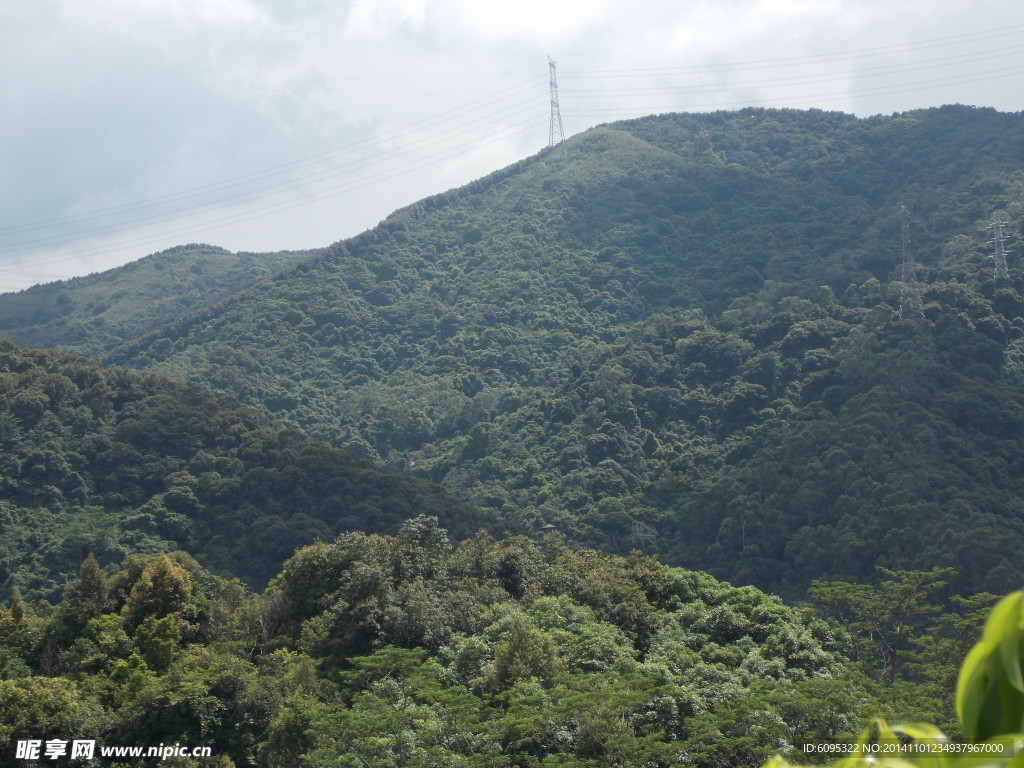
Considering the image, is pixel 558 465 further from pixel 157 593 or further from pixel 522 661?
pixel 522 661

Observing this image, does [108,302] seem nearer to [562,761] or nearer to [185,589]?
[185,589]

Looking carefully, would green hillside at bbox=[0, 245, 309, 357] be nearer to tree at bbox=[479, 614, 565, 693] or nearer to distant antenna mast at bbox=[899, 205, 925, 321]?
distant antenna mast at bbox=[899, 205, 925, 321]

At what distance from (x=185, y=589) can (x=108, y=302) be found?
302 feet

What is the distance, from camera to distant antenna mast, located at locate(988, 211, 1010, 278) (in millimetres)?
63503

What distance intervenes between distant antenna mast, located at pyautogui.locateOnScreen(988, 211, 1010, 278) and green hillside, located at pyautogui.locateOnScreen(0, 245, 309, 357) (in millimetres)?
76708

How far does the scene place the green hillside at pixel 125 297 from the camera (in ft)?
329

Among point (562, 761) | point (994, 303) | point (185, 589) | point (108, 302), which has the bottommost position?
point (562, 761)

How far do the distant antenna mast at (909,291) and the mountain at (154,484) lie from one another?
31.5 m

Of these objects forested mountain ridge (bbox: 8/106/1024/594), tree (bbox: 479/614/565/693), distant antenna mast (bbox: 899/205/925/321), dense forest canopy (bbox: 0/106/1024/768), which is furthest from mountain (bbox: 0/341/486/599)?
distant antenna mast (bbox: 899/205/925/321)

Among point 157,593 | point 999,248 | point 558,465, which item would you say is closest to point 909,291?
point 999,248

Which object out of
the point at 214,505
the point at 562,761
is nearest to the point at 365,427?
the point at 214,505

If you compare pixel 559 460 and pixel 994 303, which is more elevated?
pixel 994 303

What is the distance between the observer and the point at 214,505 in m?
50.9

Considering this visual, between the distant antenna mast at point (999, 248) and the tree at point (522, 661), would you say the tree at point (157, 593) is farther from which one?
the distant antenna mast at point (999, 248)
